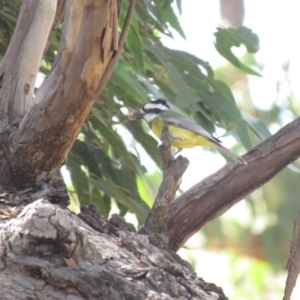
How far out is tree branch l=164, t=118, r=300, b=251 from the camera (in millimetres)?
1405

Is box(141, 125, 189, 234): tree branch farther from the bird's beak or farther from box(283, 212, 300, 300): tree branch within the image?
the bird's beak

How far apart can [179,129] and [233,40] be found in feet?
1.03

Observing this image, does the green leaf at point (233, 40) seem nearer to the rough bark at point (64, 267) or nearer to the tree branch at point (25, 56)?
the tree branch at point (25, 56)

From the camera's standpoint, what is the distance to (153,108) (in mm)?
2211

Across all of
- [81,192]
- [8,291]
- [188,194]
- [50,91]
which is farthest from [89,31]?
[81,192]

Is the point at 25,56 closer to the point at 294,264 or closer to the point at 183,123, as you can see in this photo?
the point at 294,264

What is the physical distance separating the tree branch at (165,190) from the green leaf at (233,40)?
3.05ft

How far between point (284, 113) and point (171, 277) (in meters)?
4.80

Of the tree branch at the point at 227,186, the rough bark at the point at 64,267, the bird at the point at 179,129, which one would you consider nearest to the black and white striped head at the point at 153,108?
the bird at the point at 179,129

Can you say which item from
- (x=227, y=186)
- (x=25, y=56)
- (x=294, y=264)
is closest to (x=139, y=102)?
(x=25, y=56)

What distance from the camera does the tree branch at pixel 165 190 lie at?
4.37ft

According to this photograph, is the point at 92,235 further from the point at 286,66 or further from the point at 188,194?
the point at 286,66

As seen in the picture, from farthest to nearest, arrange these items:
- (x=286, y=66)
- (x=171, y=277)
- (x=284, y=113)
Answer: (x=284, y=113) < (x=286, y=66) < (x=171, y=277)

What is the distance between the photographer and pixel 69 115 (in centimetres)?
133
